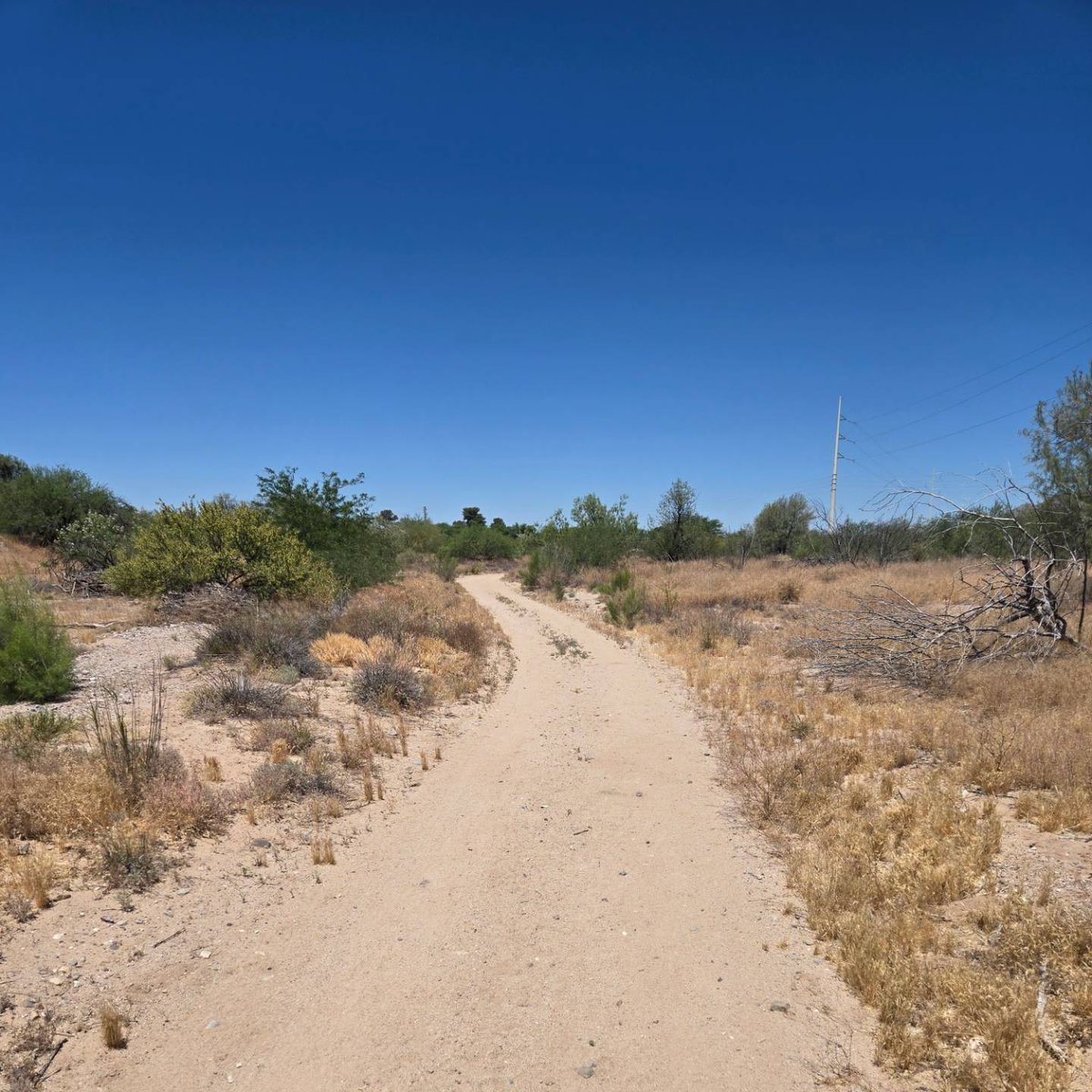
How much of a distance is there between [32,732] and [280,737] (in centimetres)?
248

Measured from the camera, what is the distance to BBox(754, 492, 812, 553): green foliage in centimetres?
4781

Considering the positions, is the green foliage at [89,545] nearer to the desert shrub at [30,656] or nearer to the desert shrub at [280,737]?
the desert shrub at [30,656]

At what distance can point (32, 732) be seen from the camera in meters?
6.66

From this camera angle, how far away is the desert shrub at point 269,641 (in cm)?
1116

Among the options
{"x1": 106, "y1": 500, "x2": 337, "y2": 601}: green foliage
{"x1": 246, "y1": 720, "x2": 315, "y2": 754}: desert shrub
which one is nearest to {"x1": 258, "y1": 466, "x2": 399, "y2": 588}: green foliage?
{"x1": 106, "y1": 500, "x2": 337, "y2": 601}: green foliage

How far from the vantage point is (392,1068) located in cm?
320

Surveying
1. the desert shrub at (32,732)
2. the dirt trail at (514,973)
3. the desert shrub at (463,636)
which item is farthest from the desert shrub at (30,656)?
the desert shrub at (463,636)

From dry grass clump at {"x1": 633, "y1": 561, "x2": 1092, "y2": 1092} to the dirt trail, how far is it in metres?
0.39

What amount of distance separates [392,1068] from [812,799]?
473cm

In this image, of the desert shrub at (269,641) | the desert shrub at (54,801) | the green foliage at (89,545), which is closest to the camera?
the desert shrub at (54,801)

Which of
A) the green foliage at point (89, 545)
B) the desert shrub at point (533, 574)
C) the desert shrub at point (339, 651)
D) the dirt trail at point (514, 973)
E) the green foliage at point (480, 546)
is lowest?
the dirt trail at point (514, 973)

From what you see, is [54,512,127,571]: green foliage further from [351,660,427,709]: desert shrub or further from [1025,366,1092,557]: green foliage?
[1025,366,1092,557]: green foliage

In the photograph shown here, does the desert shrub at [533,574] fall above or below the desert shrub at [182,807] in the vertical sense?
above

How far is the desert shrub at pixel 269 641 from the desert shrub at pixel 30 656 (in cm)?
271
